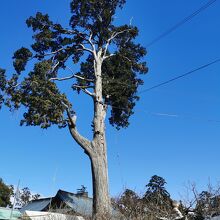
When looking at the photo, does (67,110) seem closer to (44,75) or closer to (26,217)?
(44,75)

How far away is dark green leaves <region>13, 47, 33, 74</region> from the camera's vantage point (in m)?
15.7

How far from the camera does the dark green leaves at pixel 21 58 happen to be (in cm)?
1566

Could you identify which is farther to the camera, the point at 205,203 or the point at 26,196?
the point at 26,196

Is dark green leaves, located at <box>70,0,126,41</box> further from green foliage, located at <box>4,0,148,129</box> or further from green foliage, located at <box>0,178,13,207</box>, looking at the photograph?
green foliage, located at <box>0,178,13,207</box>

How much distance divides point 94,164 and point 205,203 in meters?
4.90

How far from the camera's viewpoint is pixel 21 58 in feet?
52.3

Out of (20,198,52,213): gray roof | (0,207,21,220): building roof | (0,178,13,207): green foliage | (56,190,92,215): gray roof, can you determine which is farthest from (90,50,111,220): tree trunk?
(0,178,13,207): green foliage

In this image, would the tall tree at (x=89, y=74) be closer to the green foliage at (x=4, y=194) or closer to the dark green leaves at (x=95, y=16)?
the dark green leaves at (x=95, y=16)

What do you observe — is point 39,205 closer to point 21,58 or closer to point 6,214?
point 6,214

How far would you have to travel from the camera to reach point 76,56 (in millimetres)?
17906

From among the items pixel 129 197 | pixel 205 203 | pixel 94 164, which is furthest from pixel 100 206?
pixel 129 197

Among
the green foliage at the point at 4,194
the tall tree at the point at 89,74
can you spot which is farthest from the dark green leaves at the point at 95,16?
the green foliage at the point at 4,194

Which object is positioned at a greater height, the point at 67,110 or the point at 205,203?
the point at 67,110

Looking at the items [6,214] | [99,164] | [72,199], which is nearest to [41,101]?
[99,164]
